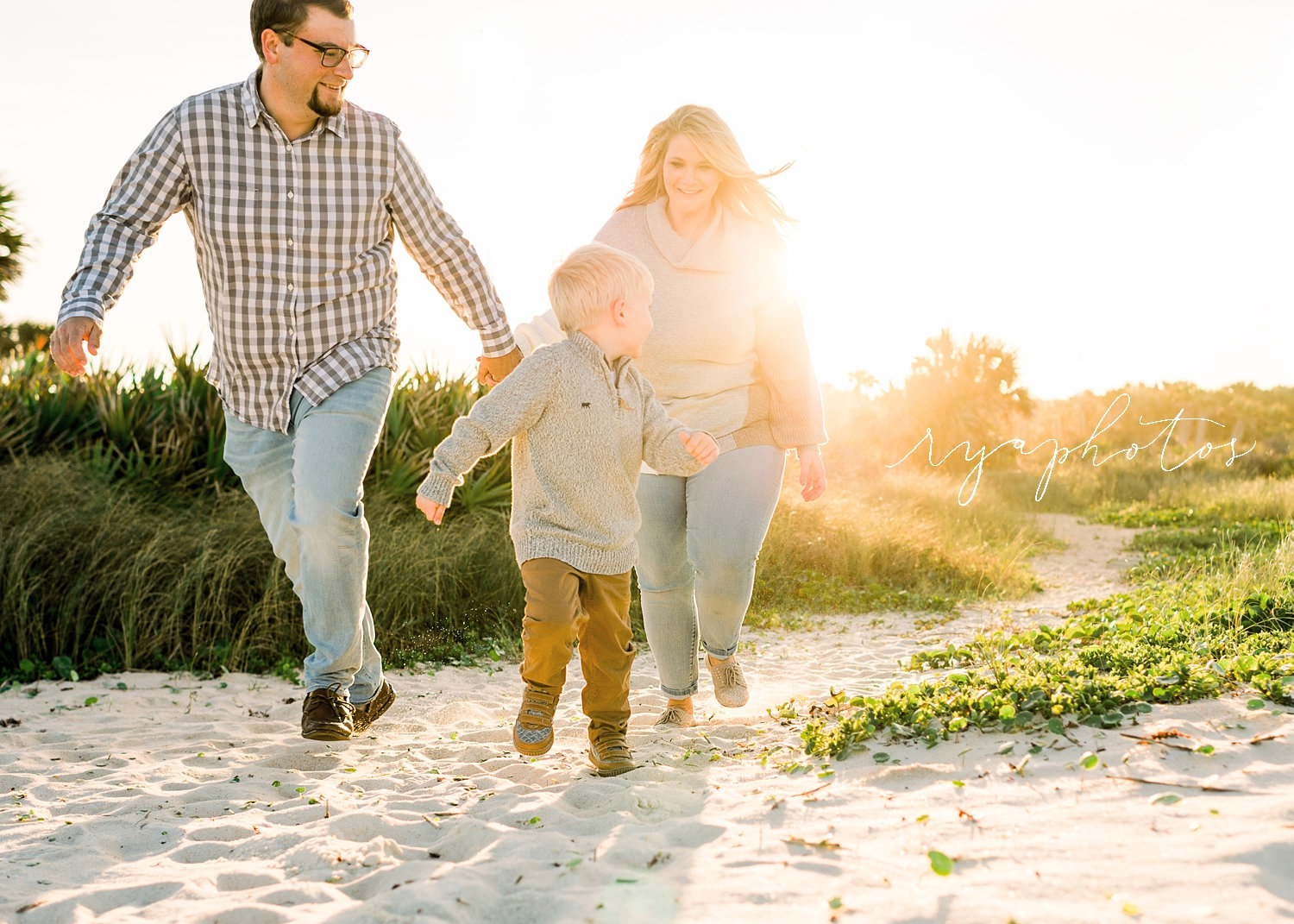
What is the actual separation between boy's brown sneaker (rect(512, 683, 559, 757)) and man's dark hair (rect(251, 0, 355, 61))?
8.47ft

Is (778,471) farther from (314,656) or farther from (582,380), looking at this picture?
(314,656)

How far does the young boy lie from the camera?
3299 millimetres

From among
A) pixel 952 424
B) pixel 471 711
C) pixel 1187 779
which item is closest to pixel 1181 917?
pixel 1187 779

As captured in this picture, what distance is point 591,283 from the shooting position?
339 centimetres

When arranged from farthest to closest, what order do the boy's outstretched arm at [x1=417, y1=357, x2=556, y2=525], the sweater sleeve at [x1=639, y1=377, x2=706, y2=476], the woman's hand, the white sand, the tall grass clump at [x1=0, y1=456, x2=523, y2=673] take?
the tall grass clump at [x1=0, y1=456, x2=523, y2=673], the woman's hand, the sweater sleeve at [x1=639, y1=377, x2=706, y2=476], the boy's outstretched arm at [x1=417, y1=357, x2=556, y2=525], the white sand

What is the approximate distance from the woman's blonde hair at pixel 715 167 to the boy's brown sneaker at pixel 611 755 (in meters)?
2.16

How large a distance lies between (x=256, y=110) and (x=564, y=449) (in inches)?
74.3

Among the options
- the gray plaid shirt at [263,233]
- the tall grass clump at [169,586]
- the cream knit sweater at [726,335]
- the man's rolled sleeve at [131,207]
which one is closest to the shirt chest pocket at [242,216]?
the gray plaid shirt at [263,233]

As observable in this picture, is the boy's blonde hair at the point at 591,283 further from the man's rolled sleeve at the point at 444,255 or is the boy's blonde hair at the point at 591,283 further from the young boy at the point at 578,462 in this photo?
the man's rolled sleeve at the point at 444,255

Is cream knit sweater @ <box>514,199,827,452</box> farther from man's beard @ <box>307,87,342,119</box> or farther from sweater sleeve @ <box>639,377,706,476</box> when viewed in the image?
man's beard @ <box>307,87,342,119</box>

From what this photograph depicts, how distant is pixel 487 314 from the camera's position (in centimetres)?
439

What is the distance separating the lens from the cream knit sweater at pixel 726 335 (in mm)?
4016

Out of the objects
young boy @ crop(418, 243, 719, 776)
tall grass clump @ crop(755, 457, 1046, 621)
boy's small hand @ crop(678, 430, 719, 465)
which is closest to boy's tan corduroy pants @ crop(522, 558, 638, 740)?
young boy @ crop(418, 243, 719, 776)

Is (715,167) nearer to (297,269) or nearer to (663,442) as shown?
(663,442)
